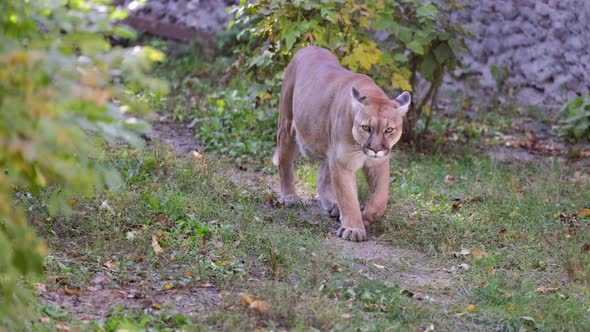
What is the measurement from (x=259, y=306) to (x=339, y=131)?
6.62 ft

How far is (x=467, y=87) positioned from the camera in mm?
10016

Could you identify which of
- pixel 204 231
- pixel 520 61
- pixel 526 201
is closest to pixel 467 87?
pixel 520 61

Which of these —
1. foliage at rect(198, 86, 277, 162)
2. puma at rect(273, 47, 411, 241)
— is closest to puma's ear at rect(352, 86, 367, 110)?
puma at rect(273, 47, 411, 241)

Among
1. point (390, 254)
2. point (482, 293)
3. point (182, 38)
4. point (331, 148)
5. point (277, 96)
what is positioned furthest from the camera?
point (182, 38)

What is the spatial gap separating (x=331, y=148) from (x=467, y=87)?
179 inches

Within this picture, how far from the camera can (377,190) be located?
233 inches

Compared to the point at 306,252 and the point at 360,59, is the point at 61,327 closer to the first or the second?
the point at 306,252

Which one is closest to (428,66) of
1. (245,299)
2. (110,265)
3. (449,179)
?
(449,179)

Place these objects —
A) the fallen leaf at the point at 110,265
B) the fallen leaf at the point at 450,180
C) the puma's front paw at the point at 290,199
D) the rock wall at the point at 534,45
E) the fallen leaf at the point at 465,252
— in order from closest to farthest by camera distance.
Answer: the fallen leaf at the point at 110,265, the fallen leaf at the point at 465,252, the puma's front paw at the point at 290,199, the fallen leaf at the point at 450,180, the rock wall at the point at 534,45

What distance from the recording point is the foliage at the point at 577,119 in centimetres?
844

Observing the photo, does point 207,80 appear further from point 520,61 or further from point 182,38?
point 520,61

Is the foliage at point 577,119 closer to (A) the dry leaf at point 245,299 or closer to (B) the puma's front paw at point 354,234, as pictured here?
(B) the puma's front paw at point 354,234

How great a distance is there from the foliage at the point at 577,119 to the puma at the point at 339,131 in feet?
10.4

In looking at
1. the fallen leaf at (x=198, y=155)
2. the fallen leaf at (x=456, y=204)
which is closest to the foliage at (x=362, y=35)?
the fallen leaf at (x=198, y=155)
